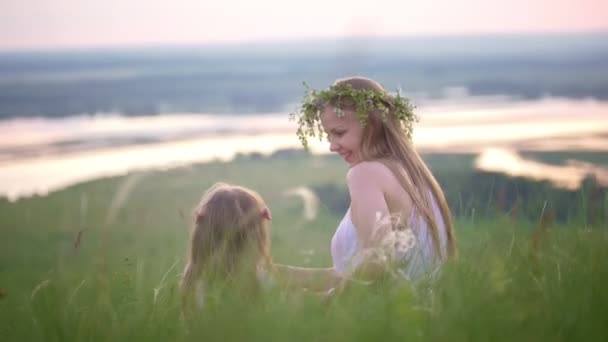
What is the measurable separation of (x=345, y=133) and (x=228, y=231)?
44.7 inches

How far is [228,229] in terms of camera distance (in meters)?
5.02

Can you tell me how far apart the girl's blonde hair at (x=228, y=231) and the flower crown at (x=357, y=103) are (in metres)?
0.84

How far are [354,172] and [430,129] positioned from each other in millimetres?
34461

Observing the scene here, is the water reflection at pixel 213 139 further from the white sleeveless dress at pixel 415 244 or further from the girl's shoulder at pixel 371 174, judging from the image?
the girl's shoulder at pixel 371 174

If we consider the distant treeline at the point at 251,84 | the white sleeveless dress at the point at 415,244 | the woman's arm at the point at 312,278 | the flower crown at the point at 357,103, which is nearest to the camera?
the white sleeveless dress at the point at 415,244

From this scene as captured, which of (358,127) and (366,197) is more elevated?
(358,127)

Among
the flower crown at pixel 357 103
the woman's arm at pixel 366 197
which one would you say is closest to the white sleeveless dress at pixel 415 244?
the woman's arm at pixel 366 197

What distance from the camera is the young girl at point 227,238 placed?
4.34 meters

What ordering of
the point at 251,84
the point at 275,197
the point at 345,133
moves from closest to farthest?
the point at 345,133 < the point at 275,197 < the point at 251,84

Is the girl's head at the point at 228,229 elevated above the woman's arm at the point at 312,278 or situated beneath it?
elevated above

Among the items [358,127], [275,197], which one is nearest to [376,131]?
[358,127]

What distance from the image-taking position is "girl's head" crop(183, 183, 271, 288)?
15.6 feet

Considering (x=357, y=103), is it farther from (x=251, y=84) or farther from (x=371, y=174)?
(x=251, y=84)

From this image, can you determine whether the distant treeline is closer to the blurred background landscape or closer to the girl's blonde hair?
the blurred background landscape
